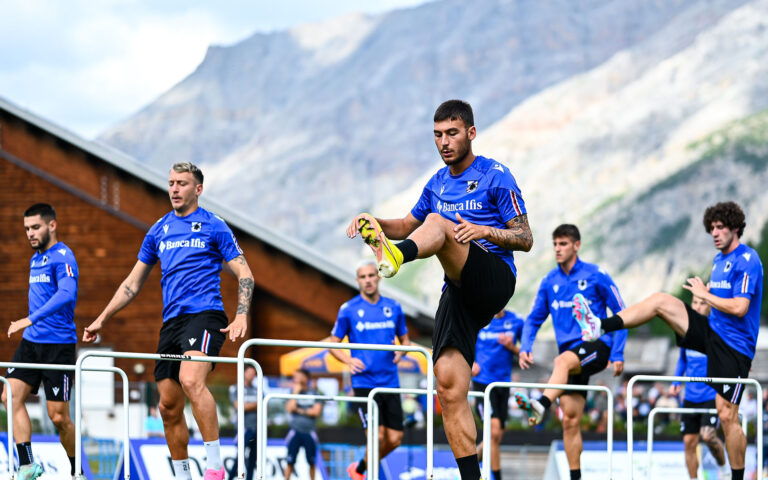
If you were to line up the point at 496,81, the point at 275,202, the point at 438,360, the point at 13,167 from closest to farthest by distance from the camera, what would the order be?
1. the point at 438,360
2. the point at 13,167
3. the point at 275,202
4. the point at 496,81

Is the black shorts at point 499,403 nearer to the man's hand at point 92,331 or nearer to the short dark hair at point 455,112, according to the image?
the man's hand at point 92,331

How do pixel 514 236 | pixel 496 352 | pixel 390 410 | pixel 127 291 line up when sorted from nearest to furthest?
pixel 514 236
pixel 127 291
pixel 390 410
pixel 496 352

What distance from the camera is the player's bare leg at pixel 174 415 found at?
823 cm

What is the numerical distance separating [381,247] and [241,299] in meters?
2.82

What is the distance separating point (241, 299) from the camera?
8344 millimetres

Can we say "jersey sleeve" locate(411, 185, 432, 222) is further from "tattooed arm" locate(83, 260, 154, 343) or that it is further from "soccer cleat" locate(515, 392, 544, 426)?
"tattooed arm" locate(83, 260, 154, 343)

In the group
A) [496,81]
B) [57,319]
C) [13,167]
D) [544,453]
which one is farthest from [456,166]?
[496,81]

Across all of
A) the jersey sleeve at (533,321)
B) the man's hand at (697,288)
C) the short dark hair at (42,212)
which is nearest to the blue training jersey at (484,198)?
the man's hand at (697,288)

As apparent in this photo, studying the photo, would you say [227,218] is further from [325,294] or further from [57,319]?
[57,319]

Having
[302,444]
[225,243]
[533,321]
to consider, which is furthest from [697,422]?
[225,243]

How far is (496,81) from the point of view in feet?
652

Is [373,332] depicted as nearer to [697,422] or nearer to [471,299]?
[697,422]

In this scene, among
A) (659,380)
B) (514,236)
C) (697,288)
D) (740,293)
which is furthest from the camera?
(740,293)

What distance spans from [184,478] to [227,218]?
16.2m
